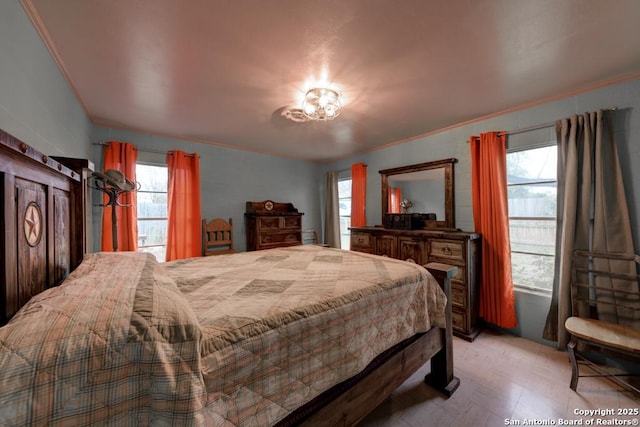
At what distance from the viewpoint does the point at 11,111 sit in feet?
3.73

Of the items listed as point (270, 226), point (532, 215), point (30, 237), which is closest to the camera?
point (30, 237)

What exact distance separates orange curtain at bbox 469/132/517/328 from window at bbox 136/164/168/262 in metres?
4.05

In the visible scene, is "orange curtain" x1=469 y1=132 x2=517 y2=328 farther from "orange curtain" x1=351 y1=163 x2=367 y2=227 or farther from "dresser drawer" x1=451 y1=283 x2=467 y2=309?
"orange curtain" x1=351 y1=163 x2=367 y2=227

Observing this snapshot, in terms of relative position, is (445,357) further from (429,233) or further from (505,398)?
(429,233)

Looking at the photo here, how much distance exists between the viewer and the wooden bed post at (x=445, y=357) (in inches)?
67.5

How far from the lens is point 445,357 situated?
177 cm

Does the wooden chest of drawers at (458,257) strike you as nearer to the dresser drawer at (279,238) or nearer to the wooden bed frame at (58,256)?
the wooden bed frame at (58,256)

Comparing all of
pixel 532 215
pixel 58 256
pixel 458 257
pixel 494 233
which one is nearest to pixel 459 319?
pixel 458 257

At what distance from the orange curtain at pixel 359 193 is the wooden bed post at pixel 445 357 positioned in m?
2.38

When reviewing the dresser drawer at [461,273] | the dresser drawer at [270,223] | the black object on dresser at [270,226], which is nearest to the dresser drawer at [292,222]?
the black object on dresser at [270,226]

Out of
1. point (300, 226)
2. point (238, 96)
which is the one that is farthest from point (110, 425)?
point (300, 226)

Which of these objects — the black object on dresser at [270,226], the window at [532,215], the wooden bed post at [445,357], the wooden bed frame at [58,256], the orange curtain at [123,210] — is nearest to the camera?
the wooden bed frame at [58,256]

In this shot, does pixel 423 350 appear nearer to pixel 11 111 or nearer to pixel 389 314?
pixel 389 314

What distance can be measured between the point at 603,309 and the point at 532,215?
946mm
